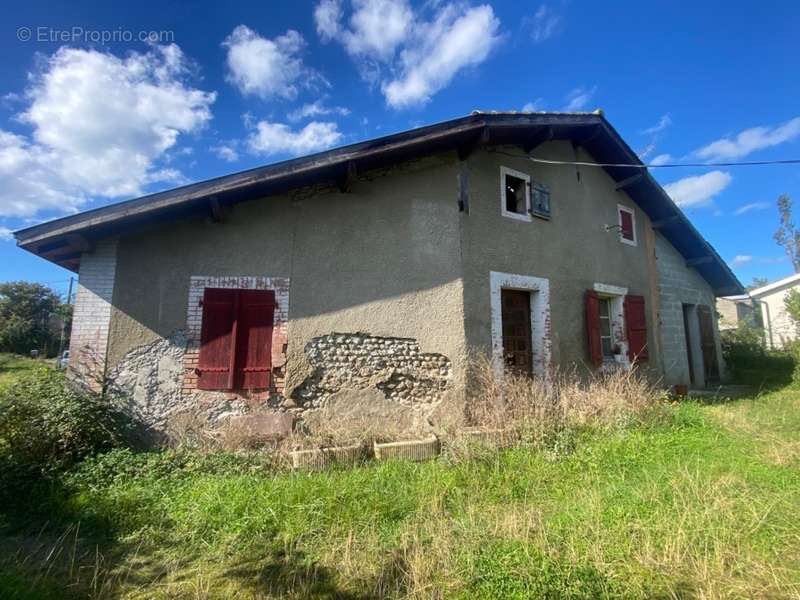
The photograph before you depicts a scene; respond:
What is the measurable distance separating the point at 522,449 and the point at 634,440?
1417mm

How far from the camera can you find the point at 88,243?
530cm

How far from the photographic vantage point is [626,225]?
9.66 m

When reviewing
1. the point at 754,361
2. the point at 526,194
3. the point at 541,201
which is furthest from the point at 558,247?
the point at 754,361

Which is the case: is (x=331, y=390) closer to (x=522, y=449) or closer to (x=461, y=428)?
(x=461, y=428)

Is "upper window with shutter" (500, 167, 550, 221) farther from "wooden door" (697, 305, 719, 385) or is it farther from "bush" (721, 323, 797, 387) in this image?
"bush" (721, 323, 797, 387)

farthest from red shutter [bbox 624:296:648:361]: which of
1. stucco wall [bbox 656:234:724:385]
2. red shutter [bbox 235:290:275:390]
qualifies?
red shutter [bbox 235:290:275:390]

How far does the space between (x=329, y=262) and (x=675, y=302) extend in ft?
30.9

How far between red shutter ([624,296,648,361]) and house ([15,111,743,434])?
34.4 inches

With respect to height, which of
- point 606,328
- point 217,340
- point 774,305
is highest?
point 774,305

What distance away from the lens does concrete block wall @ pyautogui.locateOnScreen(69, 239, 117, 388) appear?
5117mm

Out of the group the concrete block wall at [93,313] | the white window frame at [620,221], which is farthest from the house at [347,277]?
the white window frame at [620,221]

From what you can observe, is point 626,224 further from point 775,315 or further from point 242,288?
point 775,315

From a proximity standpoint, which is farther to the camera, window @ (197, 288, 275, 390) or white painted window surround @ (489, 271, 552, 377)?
white painted window surround @ (489, 271, 552, 377)

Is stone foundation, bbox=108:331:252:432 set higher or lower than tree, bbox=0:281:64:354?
lower
